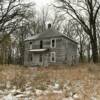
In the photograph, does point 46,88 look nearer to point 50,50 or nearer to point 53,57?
point 53,57

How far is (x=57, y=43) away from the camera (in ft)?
96.0

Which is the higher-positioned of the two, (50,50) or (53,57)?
(50,50)

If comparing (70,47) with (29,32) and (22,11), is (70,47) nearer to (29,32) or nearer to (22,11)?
(22,11)

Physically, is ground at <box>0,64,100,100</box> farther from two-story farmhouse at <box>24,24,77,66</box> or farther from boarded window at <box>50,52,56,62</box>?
boarded window at <box>50,52,56,62</box>

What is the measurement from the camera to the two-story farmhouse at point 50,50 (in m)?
29.0

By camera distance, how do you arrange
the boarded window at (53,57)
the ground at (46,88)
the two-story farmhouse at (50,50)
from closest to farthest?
the ground at (46,88), the two-story farmhouse at (50,50), the boarded window at (53,57)

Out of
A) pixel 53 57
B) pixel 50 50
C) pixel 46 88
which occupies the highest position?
pixel 50 50

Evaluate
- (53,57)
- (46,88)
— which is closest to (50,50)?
(53,57)

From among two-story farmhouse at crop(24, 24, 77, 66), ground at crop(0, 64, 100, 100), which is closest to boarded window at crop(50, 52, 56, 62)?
two-story farmhouse at crop(24, 24, 77, 66)

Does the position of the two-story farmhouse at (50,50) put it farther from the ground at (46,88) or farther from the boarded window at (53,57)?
the ground at (46,88)

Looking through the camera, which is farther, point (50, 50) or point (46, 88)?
point (50, 50)

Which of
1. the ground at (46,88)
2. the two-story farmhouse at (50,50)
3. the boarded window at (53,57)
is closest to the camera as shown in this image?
the ground at (46,88)

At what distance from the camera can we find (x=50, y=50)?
29797 millimetres

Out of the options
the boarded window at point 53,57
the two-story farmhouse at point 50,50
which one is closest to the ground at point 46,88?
the two-story farmhouse at point 50,50
